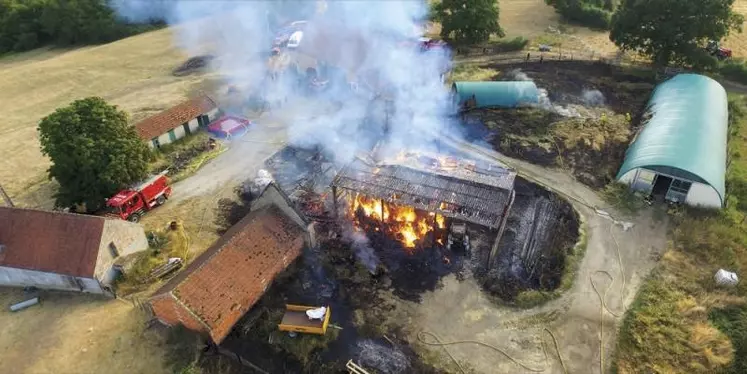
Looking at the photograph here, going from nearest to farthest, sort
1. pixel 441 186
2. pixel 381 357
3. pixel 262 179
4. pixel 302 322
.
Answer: pixel 381 357 → pixel 302 322 → pixel 441 186 → pixel 262 179

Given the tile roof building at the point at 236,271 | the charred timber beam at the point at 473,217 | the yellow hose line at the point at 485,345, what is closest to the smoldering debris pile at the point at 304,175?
the tile roof building at the point at 236,271

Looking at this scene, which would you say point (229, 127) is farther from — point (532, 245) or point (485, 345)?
point (485, 345)

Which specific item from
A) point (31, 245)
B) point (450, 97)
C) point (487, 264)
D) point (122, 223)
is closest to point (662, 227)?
point (487, 264)


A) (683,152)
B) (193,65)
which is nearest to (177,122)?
(193,65)

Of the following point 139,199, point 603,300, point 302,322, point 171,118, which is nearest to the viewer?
point 302,322

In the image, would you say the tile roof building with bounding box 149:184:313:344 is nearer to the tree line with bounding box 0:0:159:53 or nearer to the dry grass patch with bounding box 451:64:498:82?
the dry grass patch with bounding box 451:64:498:82

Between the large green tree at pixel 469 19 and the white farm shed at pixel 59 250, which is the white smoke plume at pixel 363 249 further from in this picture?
the large green tree at pixel 469 19

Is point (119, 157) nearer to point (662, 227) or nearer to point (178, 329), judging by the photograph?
point (178, 329)
